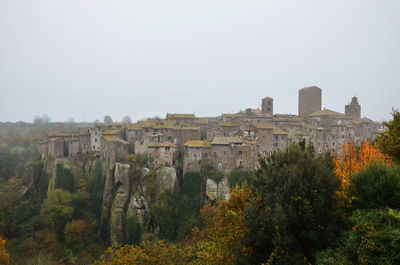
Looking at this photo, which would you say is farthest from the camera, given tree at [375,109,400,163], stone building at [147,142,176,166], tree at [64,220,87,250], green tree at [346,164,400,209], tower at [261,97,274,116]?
tower at [261,97,274,116]

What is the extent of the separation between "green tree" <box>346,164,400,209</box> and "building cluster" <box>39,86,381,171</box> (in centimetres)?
2421

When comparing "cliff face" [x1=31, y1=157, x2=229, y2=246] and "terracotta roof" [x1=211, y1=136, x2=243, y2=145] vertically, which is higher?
"terracotta roof" [x1=211, y1=136, x2=243, y2=145]

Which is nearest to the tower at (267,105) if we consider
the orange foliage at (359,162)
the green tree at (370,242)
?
the orange foliage at (359,162)

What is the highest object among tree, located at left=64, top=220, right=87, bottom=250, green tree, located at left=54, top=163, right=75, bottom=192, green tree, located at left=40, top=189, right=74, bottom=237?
green tree, located at left=54, top=163, right=75, bottom=192

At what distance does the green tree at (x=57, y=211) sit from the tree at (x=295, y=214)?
39199 millimetres

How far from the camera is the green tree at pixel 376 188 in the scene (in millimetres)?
11500

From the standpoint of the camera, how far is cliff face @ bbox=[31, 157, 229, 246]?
38062mm

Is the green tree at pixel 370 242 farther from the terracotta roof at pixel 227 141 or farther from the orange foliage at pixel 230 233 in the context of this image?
the terracotta roof at pixel 227 141

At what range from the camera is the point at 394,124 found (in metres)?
15.8

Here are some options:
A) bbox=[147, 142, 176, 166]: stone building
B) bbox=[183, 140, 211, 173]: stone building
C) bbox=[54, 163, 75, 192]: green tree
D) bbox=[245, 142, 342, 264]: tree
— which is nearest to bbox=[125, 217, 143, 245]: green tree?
bbox=[147, 142, 176, 166]: stone building

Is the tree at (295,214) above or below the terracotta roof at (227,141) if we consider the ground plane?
below

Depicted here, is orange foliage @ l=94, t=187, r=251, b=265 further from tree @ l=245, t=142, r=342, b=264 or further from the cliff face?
the cliff face

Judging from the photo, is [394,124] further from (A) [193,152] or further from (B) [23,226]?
(B) [23,226]

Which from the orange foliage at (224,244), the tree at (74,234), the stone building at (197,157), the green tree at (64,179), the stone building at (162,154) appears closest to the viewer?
the orange foliage at (224,244)
